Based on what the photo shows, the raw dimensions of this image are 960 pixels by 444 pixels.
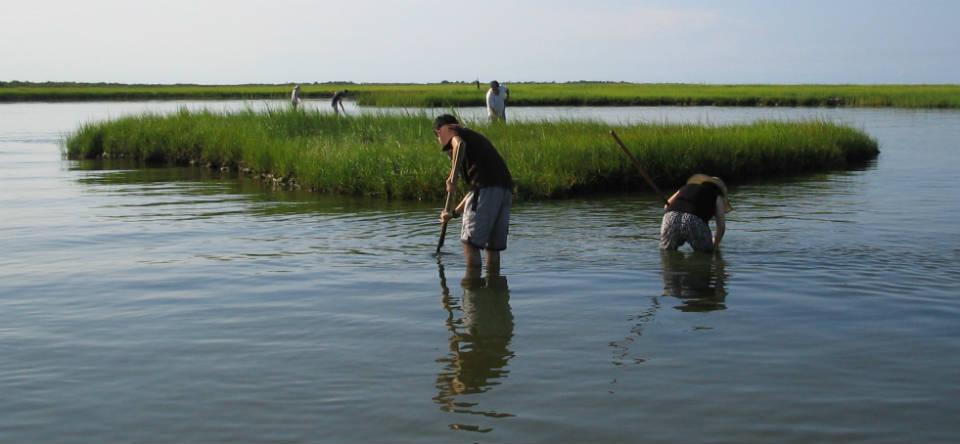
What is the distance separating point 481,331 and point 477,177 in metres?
1.72

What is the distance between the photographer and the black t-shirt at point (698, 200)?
8898 millimetres

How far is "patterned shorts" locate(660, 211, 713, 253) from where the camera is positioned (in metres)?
9.02

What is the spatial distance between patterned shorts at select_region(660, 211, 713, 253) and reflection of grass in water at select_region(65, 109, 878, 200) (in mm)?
5466

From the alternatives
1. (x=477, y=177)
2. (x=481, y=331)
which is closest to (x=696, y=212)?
(x=477, y=177)

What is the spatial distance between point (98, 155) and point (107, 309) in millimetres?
19855

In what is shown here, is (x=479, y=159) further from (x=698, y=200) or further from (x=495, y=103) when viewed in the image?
(x=495, y=103)

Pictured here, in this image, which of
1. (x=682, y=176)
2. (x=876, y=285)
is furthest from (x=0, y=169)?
(x=876, y=285)

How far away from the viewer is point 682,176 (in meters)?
16.3

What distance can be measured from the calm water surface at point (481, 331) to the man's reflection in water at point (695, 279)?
41 millimetres

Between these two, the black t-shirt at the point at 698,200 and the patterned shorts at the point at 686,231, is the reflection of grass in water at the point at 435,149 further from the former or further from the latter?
the black t-shirt at the point at 698,200

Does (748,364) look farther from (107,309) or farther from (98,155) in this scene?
(98,155)

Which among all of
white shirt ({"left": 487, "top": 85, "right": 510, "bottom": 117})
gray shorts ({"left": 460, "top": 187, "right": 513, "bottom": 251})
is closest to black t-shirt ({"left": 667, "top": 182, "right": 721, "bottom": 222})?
gray shorts ({"left": 460, "top": 187, "right": 513, "bottom": 251})

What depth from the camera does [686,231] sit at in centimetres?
905

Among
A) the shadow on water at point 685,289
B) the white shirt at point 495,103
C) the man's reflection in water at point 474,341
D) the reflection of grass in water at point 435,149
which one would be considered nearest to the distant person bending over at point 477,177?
the man's reflection in water at point 474,341
